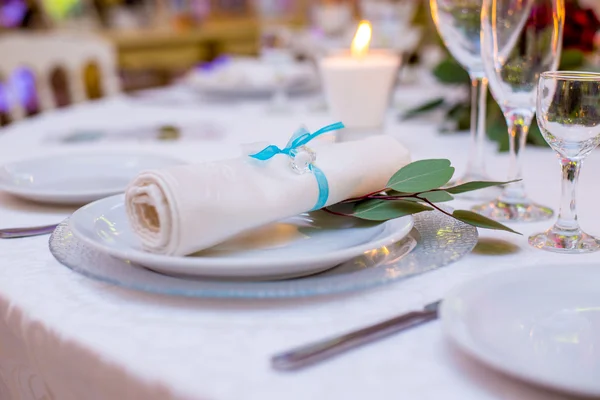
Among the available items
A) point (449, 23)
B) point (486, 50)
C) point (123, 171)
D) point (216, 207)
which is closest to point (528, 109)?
point (486, 50)

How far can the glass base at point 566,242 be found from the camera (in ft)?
1.94

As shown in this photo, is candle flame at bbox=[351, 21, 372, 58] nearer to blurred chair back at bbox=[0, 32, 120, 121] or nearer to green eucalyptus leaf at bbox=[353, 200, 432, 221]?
green eucalyptus leaf at bbox=[353, 200, 432, 221]

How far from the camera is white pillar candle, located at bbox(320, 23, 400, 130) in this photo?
110 centimetres

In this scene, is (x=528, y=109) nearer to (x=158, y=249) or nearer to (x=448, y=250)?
(x=448, y=250)

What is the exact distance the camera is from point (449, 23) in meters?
0.86

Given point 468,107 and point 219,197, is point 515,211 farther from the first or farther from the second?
point 468,107

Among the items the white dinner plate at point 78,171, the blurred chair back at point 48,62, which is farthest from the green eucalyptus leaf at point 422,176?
the blurred chair back at point 48,62

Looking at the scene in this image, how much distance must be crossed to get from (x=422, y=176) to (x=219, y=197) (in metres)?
0.18

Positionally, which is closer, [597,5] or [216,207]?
[216,207]

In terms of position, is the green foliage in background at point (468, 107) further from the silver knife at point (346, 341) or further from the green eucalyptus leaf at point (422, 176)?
the silver knife at point (346, 341)

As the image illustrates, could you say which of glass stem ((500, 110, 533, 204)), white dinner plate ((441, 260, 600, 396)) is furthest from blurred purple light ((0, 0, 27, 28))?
white dinner plate ((441, 260, 600, 396))

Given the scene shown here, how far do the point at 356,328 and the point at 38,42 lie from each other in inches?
64.7

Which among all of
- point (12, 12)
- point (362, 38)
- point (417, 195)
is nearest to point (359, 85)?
point (362, 38)

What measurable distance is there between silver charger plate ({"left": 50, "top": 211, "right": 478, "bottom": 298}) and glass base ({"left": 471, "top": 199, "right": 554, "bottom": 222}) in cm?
11
